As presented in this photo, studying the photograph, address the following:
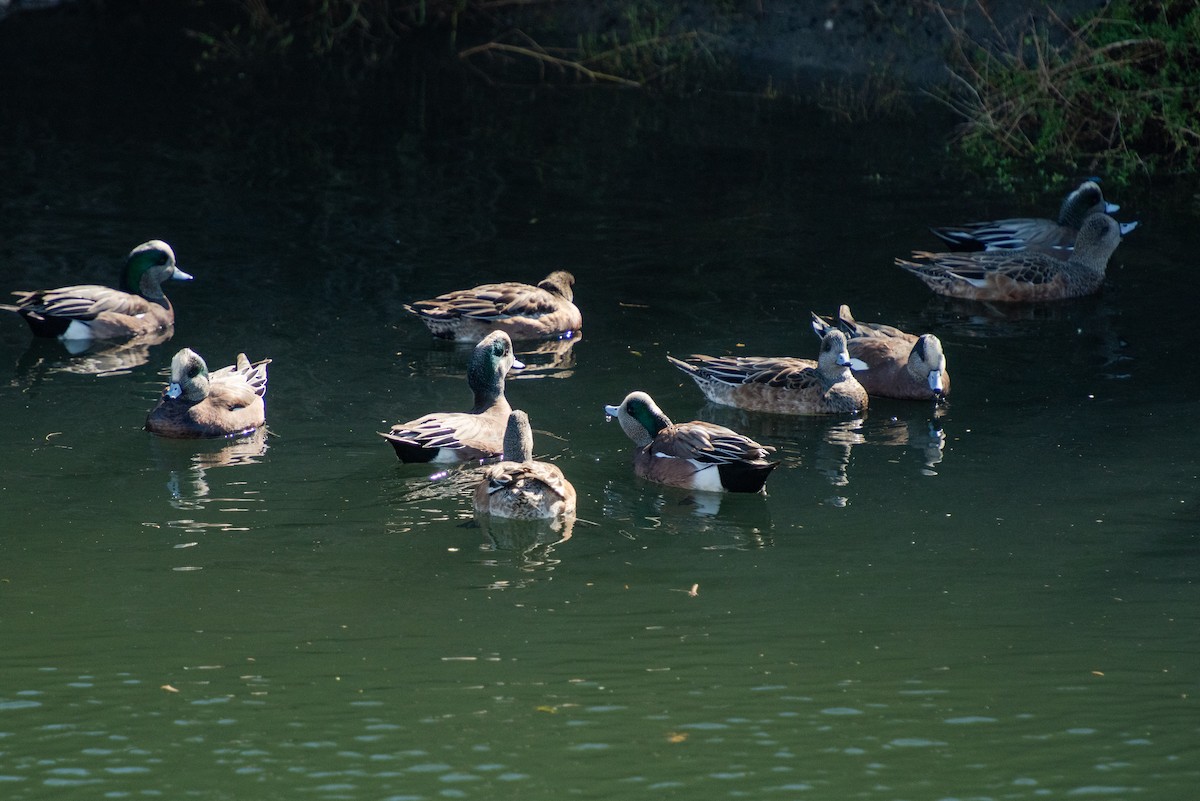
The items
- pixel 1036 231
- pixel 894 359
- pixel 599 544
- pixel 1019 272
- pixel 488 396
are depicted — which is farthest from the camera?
pixel 1036 231

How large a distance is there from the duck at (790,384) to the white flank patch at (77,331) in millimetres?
4887

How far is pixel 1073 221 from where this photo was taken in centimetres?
1520

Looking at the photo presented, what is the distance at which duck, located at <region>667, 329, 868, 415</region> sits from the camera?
441 inches

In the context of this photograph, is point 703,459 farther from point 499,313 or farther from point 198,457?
point 499,313

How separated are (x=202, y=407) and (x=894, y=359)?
4.79m

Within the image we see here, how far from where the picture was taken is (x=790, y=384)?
11.3 m

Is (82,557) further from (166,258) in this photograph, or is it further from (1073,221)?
(1073,221)

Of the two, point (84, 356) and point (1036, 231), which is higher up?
point (1036, 231)

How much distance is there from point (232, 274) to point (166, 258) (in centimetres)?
87

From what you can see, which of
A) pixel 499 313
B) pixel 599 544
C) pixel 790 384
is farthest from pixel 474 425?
pixel 499 313

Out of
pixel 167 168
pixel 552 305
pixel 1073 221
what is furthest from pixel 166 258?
pixel 1073 221

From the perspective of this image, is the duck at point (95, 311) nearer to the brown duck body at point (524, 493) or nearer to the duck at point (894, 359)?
the brown duck body at point (524, 493)

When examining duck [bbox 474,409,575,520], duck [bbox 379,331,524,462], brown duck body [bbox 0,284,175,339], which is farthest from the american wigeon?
brown duck body [bbox 0,284,175,339]

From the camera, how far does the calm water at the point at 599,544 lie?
21.0ft
